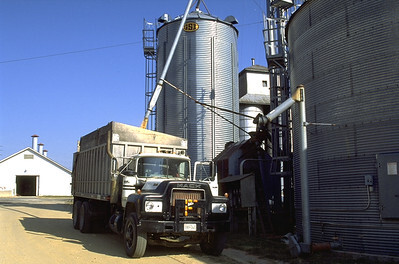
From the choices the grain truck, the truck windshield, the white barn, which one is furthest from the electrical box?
the white barn

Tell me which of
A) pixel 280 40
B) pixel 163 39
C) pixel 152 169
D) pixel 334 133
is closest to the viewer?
pixel 334 133

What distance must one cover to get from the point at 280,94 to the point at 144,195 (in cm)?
1030

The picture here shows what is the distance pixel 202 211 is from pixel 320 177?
360 centimetres

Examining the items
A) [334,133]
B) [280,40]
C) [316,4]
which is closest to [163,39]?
[280,40]

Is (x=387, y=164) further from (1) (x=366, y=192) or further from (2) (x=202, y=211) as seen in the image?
(2) (x=202, y=211)

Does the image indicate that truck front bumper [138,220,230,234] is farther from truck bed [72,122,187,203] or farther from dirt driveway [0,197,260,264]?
truck bed [72,122,187,203]

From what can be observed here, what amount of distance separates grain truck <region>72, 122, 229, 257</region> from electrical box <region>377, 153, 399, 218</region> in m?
3.62

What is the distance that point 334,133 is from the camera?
34.7ft

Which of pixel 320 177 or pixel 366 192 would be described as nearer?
pixel 366 192

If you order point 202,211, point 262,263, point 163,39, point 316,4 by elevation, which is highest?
point 163,39

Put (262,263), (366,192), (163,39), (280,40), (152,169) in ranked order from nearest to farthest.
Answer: (262,263), (366,192), (152,169), (280,40), (163,39)

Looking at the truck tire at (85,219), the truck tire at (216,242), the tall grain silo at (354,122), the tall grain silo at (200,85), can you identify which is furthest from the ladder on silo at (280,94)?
the truck tire at (85,219)

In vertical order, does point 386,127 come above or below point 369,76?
below

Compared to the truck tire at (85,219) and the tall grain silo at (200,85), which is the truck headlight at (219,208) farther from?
the tall grain silo at (200,85)
